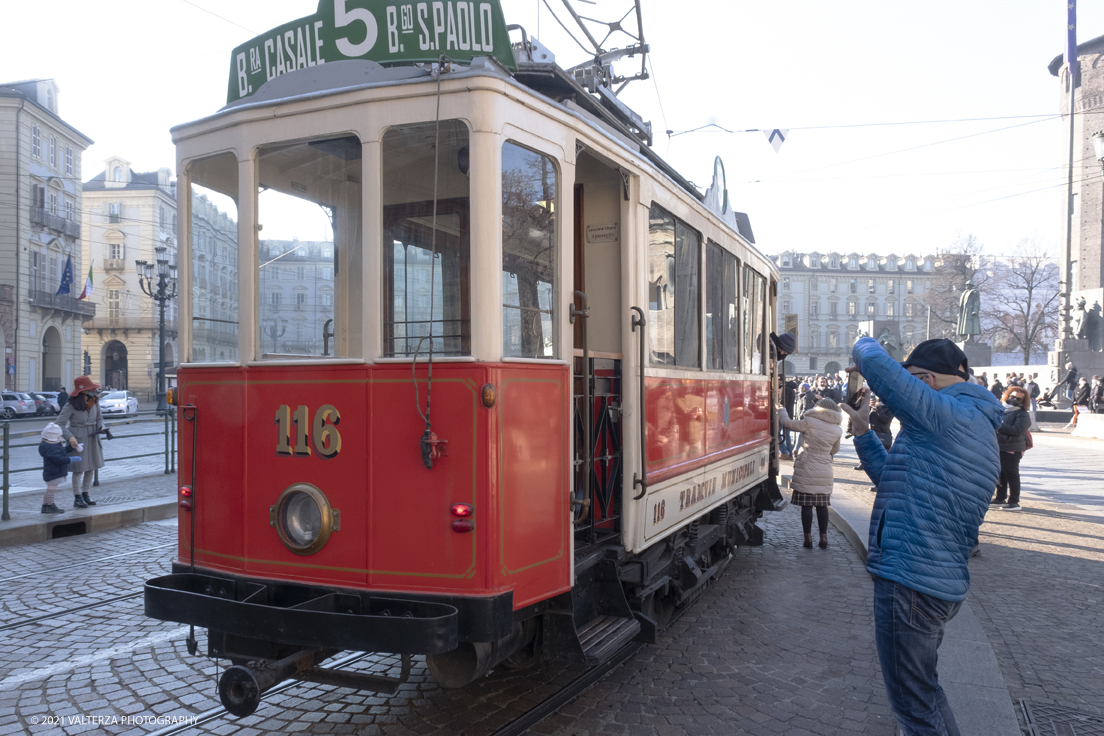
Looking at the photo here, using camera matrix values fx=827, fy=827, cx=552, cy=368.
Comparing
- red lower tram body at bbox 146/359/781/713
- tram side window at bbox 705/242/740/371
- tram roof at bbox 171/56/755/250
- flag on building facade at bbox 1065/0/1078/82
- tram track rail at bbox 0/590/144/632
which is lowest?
tram track rail at bbox 0/590/144/632

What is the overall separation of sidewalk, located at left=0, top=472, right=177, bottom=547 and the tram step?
7.36 meters

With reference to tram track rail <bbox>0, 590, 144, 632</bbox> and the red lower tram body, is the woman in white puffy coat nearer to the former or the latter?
the red lower tram body

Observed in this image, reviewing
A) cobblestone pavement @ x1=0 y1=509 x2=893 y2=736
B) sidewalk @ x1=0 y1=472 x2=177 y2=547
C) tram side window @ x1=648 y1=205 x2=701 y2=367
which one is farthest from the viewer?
sidewalk @ x1=0 y1=472 x2=177 y2=547

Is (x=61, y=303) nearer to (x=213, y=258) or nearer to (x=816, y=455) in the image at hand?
(x=816, y=455)

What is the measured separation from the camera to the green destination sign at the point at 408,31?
146 inches

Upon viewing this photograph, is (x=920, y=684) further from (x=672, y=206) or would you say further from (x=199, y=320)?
(x=199, y=320)

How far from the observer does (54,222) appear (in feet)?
143

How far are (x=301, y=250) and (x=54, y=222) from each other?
155 ft

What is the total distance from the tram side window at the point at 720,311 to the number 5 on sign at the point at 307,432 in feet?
10.5

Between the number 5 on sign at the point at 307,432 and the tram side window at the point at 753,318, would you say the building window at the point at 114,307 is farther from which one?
the number 5 on sign at the point at 307,432

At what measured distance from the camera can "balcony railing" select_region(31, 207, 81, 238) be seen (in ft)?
138

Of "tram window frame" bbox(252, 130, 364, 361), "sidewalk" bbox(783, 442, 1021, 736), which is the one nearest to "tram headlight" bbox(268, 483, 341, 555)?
"tram window frame" bbox(252, 130, 364, 361)

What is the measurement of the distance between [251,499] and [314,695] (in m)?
1.41

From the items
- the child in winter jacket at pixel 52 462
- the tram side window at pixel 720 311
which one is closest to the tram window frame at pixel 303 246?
the tram side window at pixel 720 311
